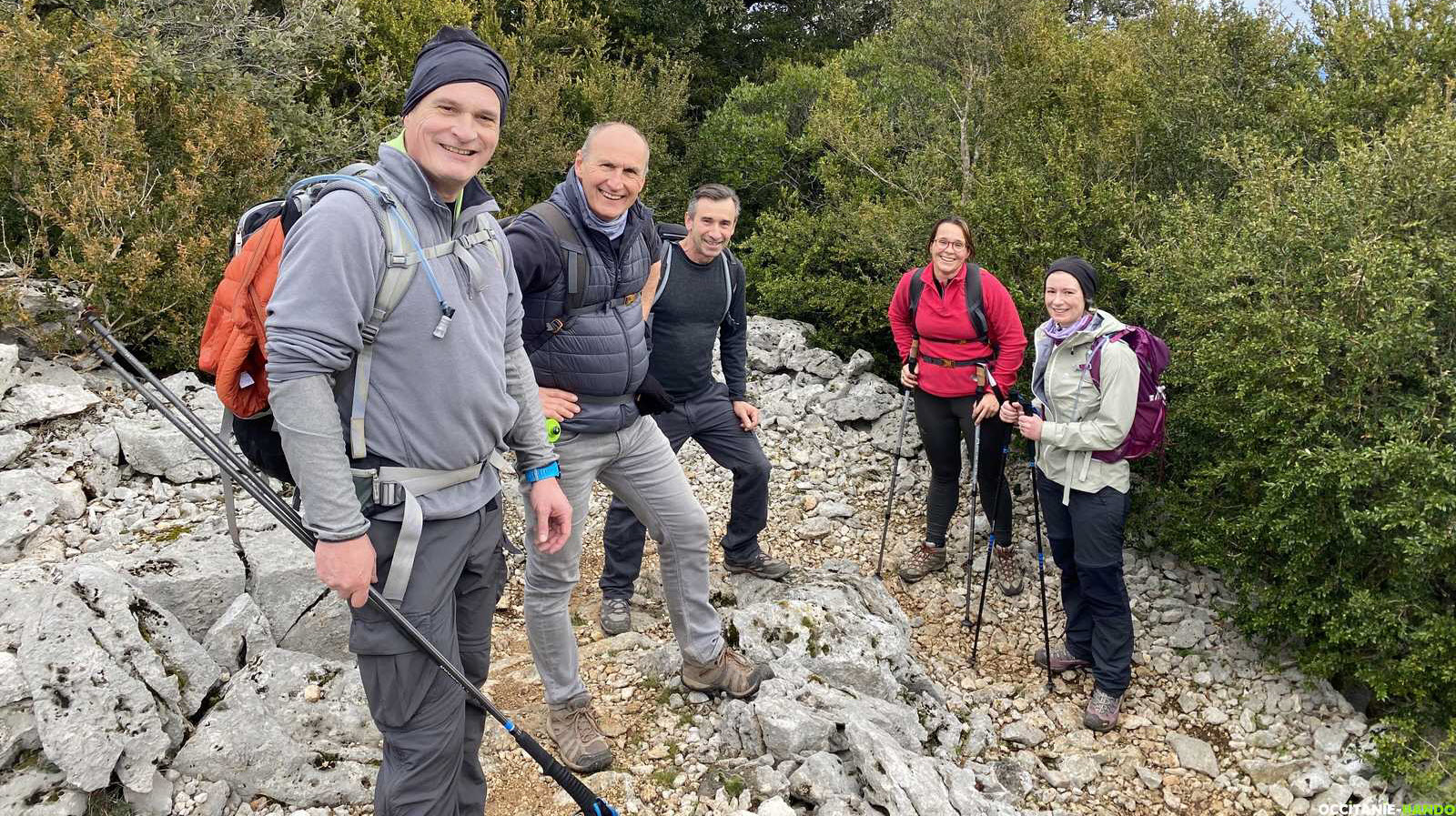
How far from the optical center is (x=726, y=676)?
468 centimetres

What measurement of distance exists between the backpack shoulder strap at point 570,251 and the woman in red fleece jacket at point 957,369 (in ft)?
10.7

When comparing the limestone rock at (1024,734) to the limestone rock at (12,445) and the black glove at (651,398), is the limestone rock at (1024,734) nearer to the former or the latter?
the black glove at (651,398)

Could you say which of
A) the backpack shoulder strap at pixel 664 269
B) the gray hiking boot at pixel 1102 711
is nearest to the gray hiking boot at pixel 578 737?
the backpack shoulder strap at pixel 664 269

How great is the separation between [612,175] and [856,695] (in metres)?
3.03

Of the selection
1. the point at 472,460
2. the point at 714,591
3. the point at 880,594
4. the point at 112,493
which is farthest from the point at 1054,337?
the point at 112,493

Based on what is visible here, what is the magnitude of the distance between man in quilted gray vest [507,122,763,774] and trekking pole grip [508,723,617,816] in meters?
0.74

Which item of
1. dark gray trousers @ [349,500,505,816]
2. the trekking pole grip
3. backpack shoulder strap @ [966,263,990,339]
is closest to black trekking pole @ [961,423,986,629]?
backpack shoulder strap @ [966,263,990,339]

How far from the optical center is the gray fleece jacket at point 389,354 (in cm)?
239

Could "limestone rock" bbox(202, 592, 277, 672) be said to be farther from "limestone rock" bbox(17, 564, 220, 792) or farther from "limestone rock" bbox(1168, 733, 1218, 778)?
"limestone rock" bbox(1168, 733, 1218, 778)

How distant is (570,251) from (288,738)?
2609 millimetres

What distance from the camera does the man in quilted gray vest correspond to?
158 inches

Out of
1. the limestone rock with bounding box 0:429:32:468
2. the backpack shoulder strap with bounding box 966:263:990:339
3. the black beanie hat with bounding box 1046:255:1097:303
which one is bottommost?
the limestone rock with bounding box 0:429:32:468

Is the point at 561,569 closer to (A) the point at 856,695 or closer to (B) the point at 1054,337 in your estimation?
(A) the point at 856,695

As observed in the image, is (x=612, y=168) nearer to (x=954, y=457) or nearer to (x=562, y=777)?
(x=562, y=777)
